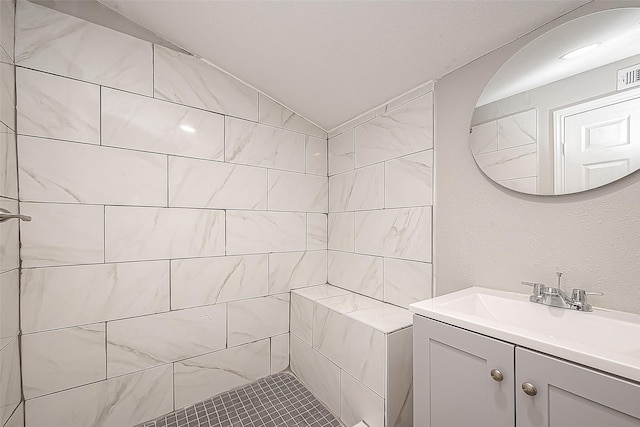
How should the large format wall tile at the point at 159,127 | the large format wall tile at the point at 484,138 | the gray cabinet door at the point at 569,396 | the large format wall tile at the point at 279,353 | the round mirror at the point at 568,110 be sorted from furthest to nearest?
the large format wall tile at the point at 279,353
the large format wall tile at the point at 159,127
the large format wall tile at the point at 484,138
the round mirror at the point at 568,110
the gray cabinet door at the point at 569,396

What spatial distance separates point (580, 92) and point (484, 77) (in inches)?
14.8

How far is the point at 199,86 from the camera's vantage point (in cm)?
164

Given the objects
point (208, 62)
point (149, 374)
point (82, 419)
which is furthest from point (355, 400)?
point (208, 62)

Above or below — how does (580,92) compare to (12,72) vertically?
below

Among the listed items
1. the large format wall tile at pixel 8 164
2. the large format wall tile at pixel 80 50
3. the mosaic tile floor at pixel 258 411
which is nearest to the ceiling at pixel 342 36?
the large format wall tile at pixel 80 50

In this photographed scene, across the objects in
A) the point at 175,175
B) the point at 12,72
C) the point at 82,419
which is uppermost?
the point at 12,72

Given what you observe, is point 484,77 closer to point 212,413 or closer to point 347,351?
point 347,351

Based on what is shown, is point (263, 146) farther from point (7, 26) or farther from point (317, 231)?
point (7, 26)

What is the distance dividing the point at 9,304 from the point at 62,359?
0.38m

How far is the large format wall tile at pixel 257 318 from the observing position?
1720 millimetres

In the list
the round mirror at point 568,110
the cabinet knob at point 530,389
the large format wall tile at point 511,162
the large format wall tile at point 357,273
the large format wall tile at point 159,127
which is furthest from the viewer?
the large format wall tile at point 357,273

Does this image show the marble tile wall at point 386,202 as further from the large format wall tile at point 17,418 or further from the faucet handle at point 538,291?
the large format wall tile at point 17,418

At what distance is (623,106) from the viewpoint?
33.3 inches

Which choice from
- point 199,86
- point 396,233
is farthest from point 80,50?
point 396,233
